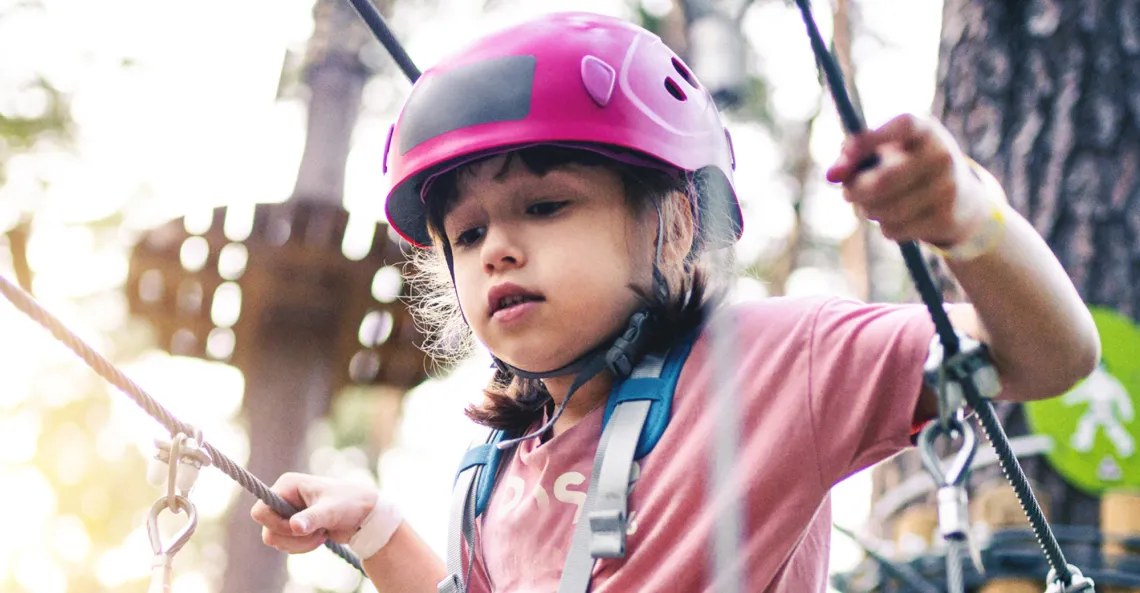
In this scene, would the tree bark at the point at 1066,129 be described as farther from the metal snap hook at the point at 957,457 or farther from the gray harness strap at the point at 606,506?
the metal snap hook at the point at 957,457

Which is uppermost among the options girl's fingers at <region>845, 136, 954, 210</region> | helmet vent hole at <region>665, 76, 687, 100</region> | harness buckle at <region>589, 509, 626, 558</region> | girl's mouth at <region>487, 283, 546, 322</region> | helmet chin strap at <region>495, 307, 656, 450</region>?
girl's fingers at <region>845, 136, 954, 210</region>

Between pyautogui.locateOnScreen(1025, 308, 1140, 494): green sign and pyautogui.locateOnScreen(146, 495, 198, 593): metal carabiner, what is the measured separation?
66.8 inches

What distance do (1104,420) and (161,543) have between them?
181 cm

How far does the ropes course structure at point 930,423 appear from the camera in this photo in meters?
0.80

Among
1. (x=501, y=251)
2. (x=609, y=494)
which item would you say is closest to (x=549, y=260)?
(x=501, y=251)

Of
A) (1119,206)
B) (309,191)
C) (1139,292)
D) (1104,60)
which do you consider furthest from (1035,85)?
(309,191)

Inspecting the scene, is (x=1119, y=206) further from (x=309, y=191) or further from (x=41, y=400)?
(x=41, y=400)

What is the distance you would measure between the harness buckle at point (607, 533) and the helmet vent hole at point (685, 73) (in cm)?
67

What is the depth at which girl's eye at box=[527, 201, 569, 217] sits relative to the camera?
132cm

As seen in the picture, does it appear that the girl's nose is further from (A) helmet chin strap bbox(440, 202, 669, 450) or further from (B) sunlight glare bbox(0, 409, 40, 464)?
(B) sunlight glare bbox(0, 409, 40, 464)

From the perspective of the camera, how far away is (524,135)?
1.30 m

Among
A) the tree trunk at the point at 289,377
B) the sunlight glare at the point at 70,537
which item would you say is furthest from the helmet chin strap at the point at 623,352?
the sunlight glare at the point at 70,537

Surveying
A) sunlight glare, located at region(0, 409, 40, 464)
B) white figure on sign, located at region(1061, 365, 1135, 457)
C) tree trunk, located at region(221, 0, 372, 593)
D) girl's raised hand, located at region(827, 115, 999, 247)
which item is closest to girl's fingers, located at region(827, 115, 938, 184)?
girl's raised hand, located at region(827, 115, 999, 247)

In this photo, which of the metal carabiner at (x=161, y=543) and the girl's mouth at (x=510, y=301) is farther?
the girl's mouth at (x=510, y=301)
